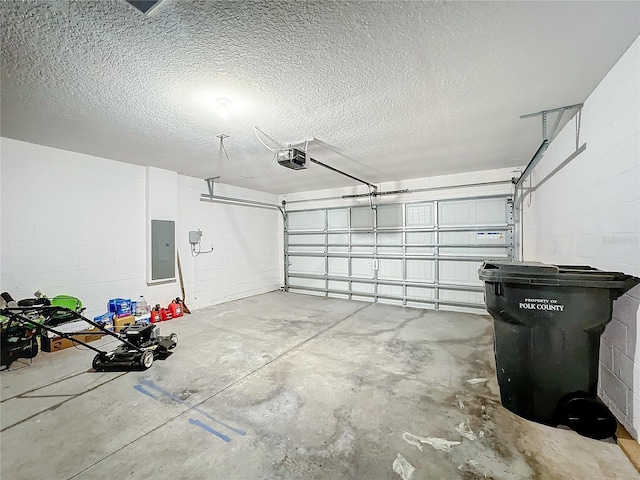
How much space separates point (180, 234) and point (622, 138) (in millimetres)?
5870

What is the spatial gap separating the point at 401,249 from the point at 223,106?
14.5 ft

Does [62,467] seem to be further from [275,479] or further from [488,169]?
[488,169]

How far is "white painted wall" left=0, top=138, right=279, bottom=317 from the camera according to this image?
130 inches

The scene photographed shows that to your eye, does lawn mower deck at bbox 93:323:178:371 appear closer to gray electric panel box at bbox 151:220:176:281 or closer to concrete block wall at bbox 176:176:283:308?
gray electric panel box at bbox 151:220:176:281

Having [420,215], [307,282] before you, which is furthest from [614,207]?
[307,282]

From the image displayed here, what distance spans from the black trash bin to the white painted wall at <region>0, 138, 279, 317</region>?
5.07 metres

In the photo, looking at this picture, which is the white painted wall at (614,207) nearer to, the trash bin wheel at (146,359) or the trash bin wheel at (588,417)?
the trash bin wheel at (588,417)

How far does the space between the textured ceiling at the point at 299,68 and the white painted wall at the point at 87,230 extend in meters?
0.49

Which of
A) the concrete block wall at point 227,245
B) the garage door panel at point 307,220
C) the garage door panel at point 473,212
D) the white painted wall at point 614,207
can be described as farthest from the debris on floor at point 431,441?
the garage door panel at point 307,220

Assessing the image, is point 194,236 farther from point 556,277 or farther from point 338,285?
point 556,277

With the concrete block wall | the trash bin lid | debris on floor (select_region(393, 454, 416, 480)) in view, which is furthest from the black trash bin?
the concrete block wall

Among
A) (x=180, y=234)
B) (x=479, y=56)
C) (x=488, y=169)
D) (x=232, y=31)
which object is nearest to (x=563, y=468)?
(x=479, y=56)

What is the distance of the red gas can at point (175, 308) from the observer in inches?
186

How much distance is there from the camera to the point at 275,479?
1486mm
